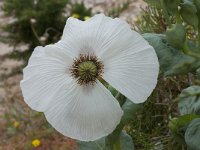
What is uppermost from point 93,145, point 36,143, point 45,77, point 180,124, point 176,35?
point 176,35

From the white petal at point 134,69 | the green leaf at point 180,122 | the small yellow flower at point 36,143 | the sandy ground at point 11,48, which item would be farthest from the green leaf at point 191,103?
the sandy ground at point 11,48

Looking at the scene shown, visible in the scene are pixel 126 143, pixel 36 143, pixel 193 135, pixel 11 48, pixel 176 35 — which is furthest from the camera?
pixel 11 48

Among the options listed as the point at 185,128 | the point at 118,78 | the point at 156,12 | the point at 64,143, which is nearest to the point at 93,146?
the point at 185,128

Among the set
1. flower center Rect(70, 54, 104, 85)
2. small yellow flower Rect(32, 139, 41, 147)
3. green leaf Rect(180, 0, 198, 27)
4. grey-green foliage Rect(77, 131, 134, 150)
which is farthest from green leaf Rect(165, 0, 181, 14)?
small yellow flower Rect(32, 139, 41, 147)

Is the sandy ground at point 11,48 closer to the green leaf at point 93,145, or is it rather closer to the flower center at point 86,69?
the green leaf at point 93,145

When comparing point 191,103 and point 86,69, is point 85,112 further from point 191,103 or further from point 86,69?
point 191,103

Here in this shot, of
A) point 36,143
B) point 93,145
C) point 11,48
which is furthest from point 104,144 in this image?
point 11,48

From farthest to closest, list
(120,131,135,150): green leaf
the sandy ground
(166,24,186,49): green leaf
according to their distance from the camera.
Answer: the sandy ground < (120,131,135,150): green leaf < (166,24,186,49): green leaf

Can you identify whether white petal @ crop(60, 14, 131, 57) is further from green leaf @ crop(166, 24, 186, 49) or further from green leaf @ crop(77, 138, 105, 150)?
green leaf @ crop(77, 138, 105, 150)
